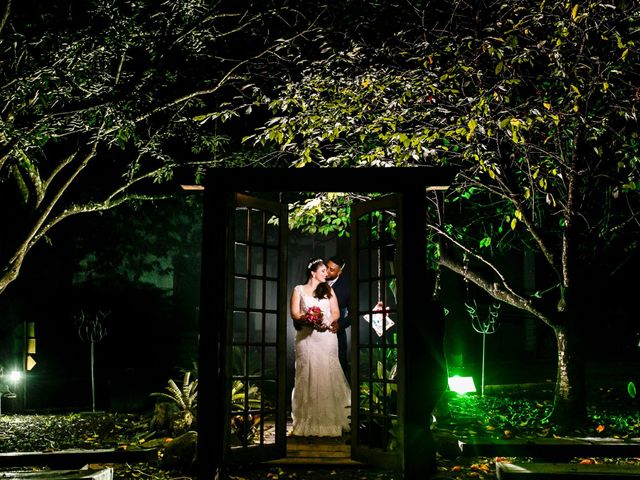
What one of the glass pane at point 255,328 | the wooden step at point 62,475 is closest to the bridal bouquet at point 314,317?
the wooden step at point 62,475

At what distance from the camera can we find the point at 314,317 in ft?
26.3

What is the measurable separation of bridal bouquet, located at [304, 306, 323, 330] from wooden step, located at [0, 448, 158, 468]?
8.70ft

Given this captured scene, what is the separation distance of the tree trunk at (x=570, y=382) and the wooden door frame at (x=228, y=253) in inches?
166

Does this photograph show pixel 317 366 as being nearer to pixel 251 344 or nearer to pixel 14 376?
pixel 251 344

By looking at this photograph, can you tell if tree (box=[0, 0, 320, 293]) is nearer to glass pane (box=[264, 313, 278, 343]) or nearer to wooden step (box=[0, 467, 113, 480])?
wooden step (box=[0, 467, 113, 480])

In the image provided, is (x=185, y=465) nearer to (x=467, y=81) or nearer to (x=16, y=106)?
(x=16, y=106)

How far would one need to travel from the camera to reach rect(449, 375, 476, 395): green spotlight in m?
12.1

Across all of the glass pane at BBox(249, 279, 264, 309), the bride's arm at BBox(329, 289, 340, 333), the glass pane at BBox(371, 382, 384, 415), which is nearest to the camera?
the glass pane at BBox(371, 382, 384, 415)

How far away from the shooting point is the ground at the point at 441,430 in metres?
6.70

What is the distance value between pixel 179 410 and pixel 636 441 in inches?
238

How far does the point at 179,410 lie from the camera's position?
8867 millimetres

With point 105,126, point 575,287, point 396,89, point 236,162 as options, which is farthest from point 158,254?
point 575,287

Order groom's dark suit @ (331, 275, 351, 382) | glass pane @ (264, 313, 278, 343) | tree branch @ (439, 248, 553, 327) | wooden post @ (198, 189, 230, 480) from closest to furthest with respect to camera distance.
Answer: wooden post @ (198, 189, 230, 480) → groom's dark suit @ (331, 275, 351, 382) → tree branch @ (439, 248, 553, 327) → glass pane @ (264, 313, 278, 343)

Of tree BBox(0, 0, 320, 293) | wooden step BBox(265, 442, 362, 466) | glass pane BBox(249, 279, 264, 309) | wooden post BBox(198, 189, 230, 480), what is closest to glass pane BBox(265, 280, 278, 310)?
glass pane BBox(249, 279, 264, 309)
